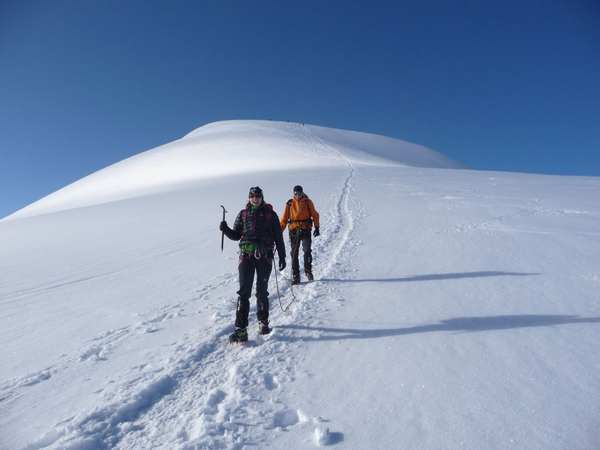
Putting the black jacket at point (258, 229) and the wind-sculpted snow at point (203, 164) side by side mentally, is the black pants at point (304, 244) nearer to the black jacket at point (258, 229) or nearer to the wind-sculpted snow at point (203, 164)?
the black jacket at point (258, 229)

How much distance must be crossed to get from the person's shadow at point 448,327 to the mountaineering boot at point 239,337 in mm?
508

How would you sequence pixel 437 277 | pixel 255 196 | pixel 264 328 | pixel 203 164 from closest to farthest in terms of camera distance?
pixel 264 328 → pixel 255 196 → pixel 437 277 → pixel 203 164

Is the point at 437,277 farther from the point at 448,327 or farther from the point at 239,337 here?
the point at 239,337

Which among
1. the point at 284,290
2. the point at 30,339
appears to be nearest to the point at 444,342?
the point at 284,290

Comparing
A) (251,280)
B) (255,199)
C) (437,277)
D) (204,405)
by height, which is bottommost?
(204,405)

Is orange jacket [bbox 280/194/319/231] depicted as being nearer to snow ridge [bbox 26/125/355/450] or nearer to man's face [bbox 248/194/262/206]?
man's face [bbox 248/194/262/206]

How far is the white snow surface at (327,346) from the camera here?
10.4ft

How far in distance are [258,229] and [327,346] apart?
1.89 meters

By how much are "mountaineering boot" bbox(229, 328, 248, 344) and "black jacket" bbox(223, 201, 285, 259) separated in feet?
3.82

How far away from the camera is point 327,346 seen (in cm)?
466

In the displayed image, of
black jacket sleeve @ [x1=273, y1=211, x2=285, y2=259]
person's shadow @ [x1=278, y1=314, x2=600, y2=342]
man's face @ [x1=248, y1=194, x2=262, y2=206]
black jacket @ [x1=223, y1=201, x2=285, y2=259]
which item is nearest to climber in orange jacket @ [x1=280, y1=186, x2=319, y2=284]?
black jacket sleeve @ [x1=273, y1=211, x2=285, y2=259]

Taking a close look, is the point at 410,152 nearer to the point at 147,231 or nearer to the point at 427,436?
the point at 147,231

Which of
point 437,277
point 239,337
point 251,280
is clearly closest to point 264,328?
point 239,337

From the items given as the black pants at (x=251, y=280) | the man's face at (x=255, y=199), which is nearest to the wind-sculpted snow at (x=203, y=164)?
the man's face at (x=255, y=199)
